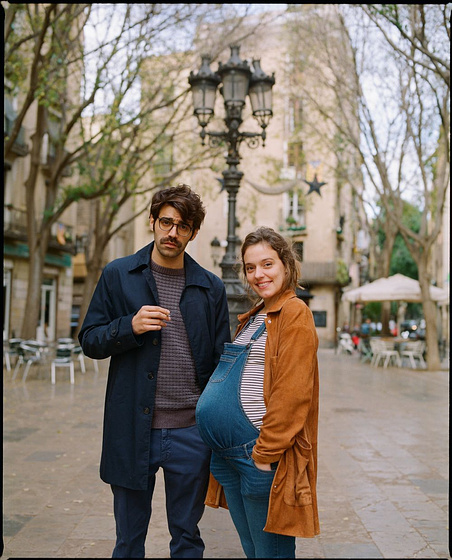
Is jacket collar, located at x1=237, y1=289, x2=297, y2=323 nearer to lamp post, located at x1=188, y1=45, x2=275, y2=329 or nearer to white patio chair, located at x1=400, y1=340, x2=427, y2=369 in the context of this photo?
lamp post, located at x1=188, y1=45, x2=275, y2=329

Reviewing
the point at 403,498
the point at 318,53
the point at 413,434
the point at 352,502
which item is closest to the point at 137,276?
the point at 352,502

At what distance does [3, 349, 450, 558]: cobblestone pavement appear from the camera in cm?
427

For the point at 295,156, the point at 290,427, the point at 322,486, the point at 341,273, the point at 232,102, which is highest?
the point at 295,156

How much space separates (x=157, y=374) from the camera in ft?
9.32

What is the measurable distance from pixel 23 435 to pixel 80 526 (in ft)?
11.8

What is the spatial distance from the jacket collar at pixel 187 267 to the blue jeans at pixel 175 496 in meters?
0.66

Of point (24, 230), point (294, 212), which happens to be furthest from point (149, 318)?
point (294, 212)

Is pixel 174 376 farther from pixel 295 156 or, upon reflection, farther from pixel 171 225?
pixel 295 156

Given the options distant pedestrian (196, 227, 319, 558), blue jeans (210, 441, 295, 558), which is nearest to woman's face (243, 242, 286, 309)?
distant pedestrian (196, 227, 319, 558)

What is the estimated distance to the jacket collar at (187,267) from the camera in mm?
2949

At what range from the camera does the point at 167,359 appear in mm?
2883

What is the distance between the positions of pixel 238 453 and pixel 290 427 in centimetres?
27

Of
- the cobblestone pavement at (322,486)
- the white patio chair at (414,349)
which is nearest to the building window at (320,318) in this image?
→ the white patio chair at (414,349)

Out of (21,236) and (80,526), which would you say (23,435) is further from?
(21,236)
